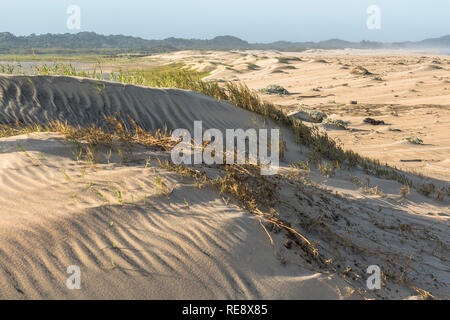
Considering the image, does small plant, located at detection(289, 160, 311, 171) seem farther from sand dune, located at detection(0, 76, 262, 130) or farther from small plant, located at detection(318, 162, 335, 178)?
sand dune, located at detection(0, 76, 262, 130)

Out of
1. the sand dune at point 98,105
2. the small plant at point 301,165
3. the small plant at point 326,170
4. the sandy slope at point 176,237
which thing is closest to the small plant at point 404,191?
the sandy slope at point 176,237

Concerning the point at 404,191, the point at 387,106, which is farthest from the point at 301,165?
the point at 387,106

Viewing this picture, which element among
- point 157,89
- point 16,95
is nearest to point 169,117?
point 157,89

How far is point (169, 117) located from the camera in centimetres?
681

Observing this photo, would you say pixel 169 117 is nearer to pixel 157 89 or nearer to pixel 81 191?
pixel 157 89

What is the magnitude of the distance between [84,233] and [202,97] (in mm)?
5401

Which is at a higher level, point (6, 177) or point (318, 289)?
point (6, 177)

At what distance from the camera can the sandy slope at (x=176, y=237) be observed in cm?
222

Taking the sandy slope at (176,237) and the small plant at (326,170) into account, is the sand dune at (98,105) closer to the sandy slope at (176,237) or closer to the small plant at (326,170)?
the small plant at (326,170)

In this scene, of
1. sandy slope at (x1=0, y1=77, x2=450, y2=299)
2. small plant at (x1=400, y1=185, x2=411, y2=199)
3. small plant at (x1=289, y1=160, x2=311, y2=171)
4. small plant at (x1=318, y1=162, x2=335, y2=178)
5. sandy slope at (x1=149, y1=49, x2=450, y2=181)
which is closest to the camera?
sandy slope at (x1=0, y1=77, x2=450, y2=299)

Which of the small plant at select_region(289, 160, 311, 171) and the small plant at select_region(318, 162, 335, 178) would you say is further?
the small plant at select_region(318, 162, 335, 178)

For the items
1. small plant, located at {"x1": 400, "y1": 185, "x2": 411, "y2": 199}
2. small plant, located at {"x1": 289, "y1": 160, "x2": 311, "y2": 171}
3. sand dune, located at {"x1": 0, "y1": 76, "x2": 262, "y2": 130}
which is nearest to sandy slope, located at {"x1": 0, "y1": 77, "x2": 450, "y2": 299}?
small plant, located at {"x1": 400, "y1": 185, "x2": 411, "y2": 199}

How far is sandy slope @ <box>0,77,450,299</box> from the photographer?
2.22 m
